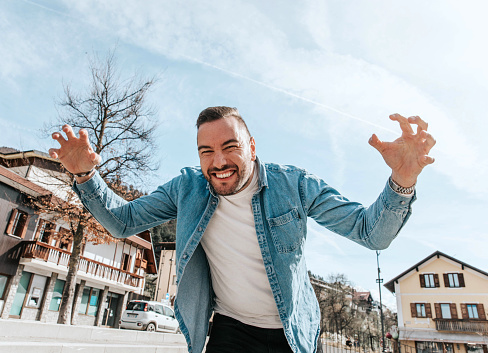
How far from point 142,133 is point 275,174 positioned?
1639 centimetres

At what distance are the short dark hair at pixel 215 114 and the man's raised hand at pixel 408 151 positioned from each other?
37.3 inches

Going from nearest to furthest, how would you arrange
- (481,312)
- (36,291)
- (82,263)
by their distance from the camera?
(36,291) → (82,263) → (481,312)

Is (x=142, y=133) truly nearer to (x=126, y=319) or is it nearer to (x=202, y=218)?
(x=126, y=319)

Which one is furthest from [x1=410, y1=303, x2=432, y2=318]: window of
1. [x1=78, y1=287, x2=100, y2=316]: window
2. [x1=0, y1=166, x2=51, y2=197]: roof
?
[x1=0, y1=166, x2=51, y2=197]: roof

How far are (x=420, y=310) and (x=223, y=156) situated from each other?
43.8m

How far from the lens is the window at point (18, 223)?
1977cm

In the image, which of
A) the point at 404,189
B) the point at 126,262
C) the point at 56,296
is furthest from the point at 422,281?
the point at 404,189

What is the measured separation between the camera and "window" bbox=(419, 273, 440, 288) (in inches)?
1526

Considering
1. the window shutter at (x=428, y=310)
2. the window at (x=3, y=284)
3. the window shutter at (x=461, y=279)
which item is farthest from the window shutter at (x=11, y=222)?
the window shutter at (x=461, y=279)

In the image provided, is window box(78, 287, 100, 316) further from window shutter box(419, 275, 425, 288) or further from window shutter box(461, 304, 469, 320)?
window shutter box(461, 304, 469, 320)

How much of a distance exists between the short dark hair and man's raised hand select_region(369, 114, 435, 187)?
3.11 ft

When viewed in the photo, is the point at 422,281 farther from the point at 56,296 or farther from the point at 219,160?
the point at 219,160

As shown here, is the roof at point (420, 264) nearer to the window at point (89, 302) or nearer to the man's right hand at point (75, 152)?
the window at point (89, 302)

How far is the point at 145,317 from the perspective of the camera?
753 inches
